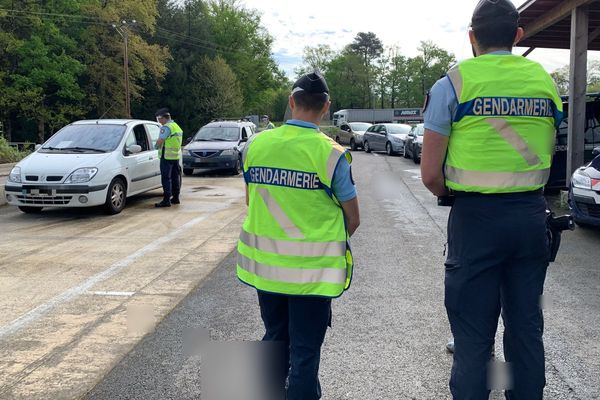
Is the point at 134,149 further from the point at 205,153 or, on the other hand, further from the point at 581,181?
the point at 581,181

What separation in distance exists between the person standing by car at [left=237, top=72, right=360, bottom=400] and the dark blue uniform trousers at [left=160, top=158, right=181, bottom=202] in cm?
842

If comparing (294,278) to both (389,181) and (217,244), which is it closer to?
(217,244)

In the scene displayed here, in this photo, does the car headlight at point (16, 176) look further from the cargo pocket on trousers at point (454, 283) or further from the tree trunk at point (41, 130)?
the tree trunk at point (41, 130)

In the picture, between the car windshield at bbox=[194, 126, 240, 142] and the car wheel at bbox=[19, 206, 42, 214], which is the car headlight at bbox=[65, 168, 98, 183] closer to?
the car wheel at bbox=[19, 206, 42, 214]

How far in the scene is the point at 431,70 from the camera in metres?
101

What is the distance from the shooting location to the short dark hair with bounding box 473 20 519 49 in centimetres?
255

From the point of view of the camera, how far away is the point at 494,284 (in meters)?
2.54

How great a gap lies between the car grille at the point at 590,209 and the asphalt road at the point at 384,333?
46cm

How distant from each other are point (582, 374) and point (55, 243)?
21.7 ft

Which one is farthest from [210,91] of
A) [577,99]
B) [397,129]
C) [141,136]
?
[577,99]

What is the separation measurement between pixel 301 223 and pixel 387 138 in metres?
Result: 24.6

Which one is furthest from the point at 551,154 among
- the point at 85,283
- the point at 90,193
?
the point at 90,193

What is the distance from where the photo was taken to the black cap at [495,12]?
2522 millimetres

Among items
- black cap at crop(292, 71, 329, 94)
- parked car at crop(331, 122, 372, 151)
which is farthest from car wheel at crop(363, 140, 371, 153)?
black cap at crop(292, 71, 329, 94)
